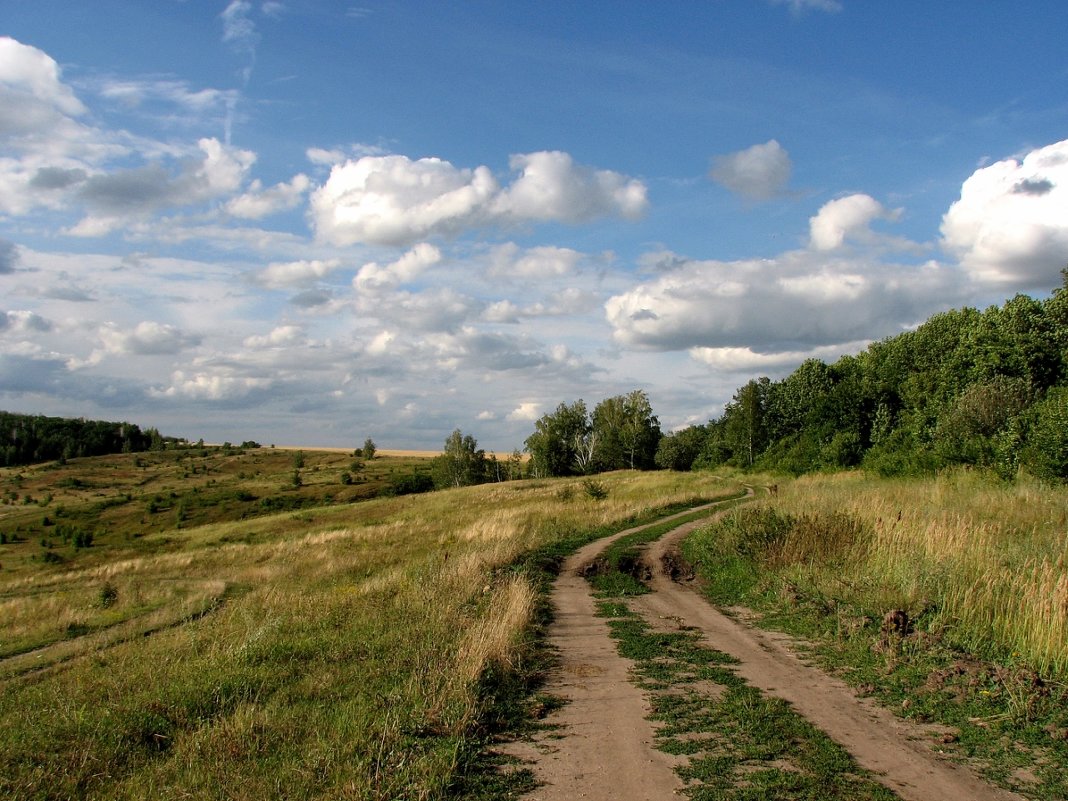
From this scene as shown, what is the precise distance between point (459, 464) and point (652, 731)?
100 metres

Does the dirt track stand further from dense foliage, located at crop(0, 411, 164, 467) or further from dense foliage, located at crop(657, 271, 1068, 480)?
dense foliage, located at crop(0, 411, 164, 467)

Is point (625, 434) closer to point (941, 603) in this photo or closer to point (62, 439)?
point (941, 603)

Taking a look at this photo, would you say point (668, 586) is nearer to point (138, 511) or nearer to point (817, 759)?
point (817, 759)

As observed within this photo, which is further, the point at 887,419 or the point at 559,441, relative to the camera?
the point at 559,441

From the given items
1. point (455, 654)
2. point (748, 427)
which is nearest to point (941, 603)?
point (455, 654)

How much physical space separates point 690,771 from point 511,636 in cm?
386

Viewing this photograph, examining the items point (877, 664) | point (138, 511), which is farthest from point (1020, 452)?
point (138, 511)

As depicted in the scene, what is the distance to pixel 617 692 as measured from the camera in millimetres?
7340

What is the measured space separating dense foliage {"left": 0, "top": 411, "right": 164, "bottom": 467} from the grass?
15708 cm

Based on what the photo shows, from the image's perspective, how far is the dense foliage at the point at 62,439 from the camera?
133875 mm

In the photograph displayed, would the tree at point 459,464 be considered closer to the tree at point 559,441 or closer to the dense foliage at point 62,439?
the tree at point 559,441

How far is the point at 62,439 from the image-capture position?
142m

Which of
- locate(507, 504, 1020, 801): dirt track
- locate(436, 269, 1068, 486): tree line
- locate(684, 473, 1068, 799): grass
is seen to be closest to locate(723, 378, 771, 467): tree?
locate(436, 269, 1068, 486): tree line

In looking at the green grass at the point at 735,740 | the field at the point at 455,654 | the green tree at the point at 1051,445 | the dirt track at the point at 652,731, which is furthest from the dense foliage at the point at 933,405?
the green grass at the point at 735,740
